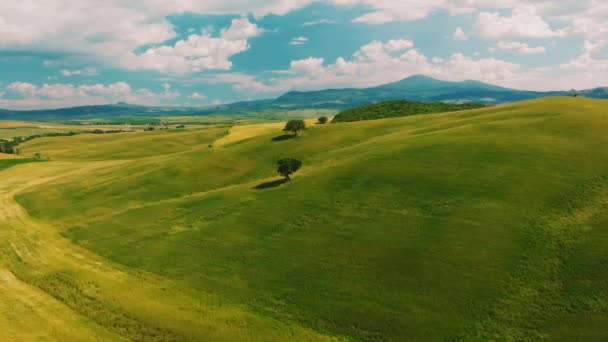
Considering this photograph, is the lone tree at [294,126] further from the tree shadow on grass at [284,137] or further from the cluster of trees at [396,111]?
the cluster of trees at [396,111]

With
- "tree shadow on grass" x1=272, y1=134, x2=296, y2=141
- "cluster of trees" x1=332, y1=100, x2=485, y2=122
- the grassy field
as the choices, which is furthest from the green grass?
"cluster of trees" x1=332, y1=100, x2=485, y2=122

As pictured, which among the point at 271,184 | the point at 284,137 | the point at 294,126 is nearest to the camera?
the point at 271,184

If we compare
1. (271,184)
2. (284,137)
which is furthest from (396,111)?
(271,184)

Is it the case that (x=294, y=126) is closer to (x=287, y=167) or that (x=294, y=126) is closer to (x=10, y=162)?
(x=287, y=167)

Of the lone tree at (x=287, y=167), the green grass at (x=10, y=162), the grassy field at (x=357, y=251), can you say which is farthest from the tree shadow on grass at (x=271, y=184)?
the green grass at (x=10, y=162)

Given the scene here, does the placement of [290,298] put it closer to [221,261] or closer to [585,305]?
[221,261]

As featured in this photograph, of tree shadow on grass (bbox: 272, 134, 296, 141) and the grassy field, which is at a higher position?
tree shadow on grass (bbox: 272, 134, 296, 141)

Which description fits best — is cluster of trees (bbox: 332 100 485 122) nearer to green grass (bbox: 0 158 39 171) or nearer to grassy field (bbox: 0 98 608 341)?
grassy field (bbox: 0 98 608 341)

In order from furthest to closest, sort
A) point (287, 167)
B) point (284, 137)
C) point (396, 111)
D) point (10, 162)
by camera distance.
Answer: point (396, 111), point (10, 162), point (284, 137), point (287, 167)

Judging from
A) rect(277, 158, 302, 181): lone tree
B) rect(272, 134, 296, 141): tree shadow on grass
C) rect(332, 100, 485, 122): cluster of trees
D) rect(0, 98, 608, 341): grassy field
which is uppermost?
rect(332, 100, 485, 122): cluster of trees
